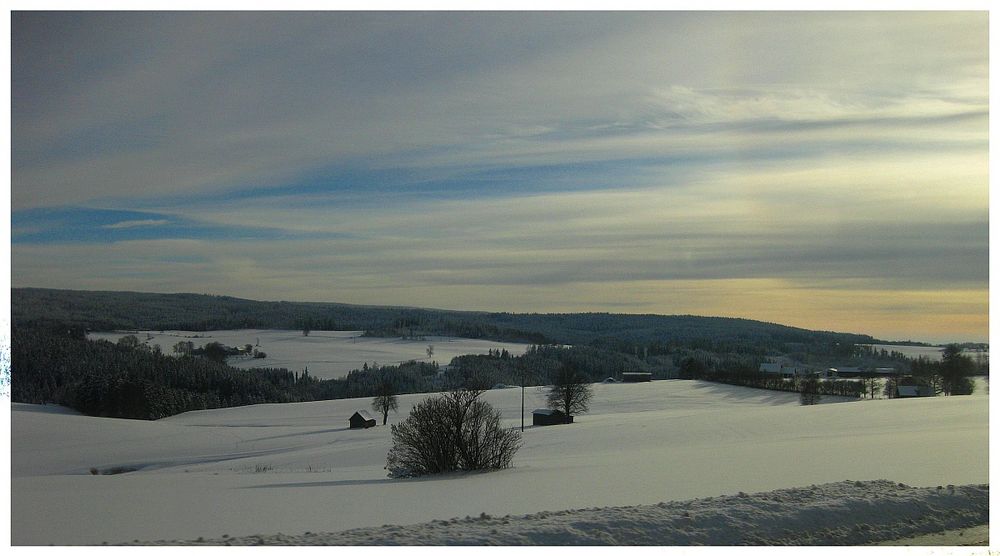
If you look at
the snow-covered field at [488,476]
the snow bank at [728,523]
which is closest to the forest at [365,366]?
the snow-covered field at [488,476]

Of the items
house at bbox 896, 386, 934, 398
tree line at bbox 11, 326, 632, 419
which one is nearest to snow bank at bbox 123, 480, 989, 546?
tree line at bbox 11, 326, 632, 419

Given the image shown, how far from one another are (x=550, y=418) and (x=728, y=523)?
110 feet

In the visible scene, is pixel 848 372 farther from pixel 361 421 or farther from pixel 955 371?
pixel 361 421

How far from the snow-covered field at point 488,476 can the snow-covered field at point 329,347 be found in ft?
99.6

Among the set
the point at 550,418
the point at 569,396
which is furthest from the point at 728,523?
the point at 569,396

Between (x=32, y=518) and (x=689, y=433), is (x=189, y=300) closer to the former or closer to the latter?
(x=689, y=433)

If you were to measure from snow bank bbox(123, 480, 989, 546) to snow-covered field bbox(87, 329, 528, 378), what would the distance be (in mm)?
55253

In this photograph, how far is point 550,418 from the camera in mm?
43031

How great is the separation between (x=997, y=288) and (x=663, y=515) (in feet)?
23.3

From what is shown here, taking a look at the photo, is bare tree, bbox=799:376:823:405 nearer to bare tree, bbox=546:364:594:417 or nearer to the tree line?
bare tree, bbox=546:364:594:417

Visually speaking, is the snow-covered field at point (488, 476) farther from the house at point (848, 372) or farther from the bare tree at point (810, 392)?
the house at point (848, 372)

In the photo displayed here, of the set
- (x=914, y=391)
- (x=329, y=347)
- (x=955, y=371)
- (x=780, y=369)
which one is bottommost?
(x=914, y=391)

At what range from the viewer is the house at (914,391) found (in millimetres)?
45053

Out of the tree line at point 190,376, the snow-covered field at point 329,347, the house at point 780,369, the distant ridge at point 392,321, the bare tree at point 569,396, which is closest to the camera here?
the distant ridge at point 392,321
